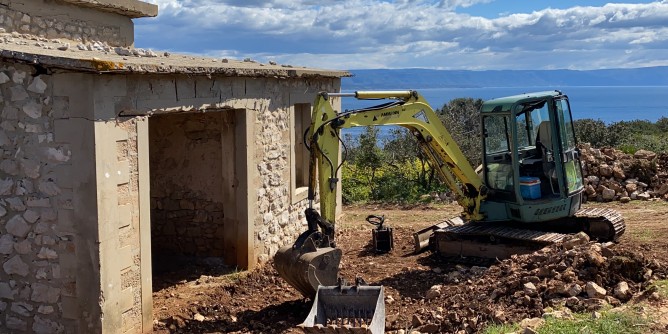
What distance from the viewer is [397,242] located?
1274 centimetres

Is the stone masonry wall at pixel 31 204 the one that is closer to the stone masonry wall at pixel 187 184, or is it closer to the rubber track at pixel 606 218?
the stone masonry wall at pixel 187 184

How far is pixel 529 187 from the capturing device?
10.6 meters

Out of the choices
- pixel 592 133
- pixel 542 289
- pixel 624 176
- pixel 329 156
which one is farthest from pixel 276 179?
pixel 592 133

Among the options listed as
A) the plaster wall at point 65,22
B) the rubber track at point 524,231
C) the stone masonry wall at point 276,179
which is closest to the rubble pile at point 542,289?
the rubber track at point 524,231

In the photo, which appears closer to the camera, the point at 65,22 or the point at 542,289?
the point at 542,289

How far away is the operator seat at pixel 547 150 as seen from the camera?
10506 millimetres

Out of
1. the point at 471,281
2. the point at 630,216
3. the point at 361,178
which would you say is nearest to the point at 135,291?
the point at 471,281

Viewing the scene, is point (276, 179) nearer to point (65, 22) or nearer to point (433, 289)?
point (433, 289)

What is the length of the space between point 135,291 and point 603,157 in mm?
12994

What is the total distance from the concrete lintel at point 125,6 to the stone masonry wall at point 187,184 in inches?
85.5

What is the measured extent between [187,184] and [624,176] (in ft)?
35.2

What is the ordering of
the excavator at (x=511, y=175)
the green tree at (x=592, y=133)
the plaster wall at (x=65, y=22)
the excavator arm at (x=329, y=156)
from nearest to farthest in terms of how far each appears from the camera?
the excavator arm at (x=329, y=156), the plaster wall at (x=65, y=22), the excavator at (x=511, y=175), the green tree at (x=592, y=133)

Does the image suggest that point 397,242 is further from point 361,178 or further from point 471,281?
point 361,178

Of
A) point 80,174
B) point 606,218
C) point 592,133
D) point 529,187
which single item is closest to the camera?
point 80,174
